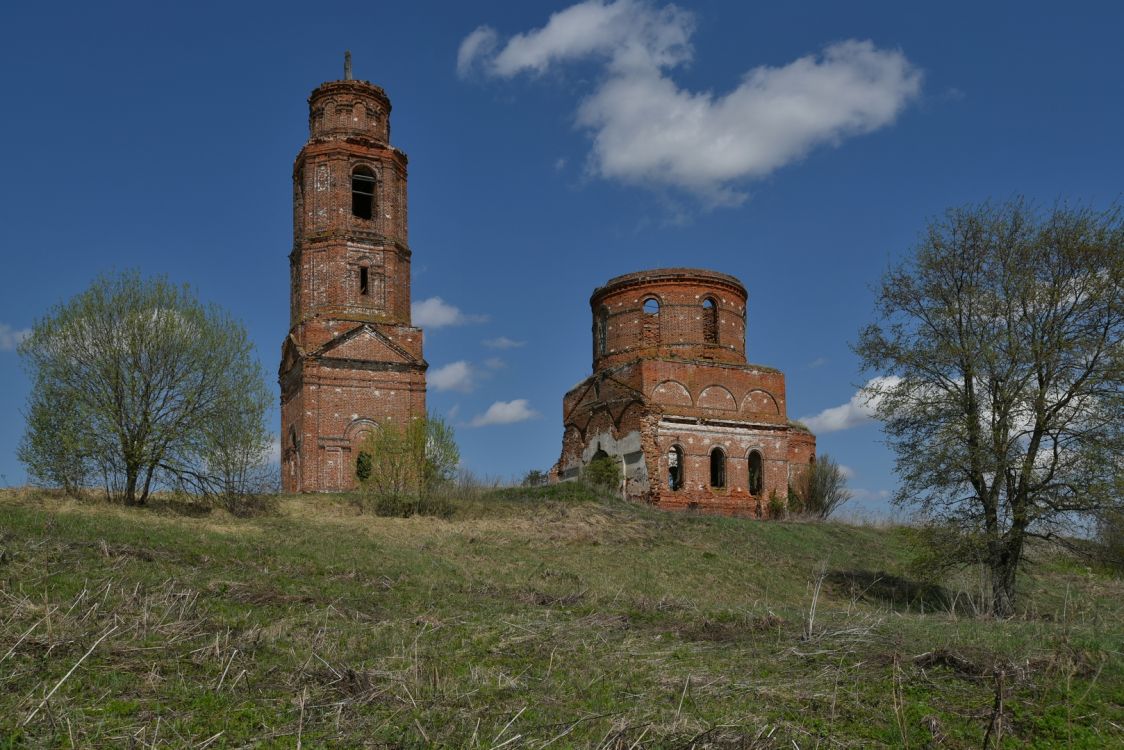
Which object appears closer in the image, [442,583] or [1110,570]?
[442,583]

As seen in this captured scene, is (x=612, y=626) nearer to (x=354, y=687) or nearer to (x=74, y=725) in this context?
(x=354, y=687)

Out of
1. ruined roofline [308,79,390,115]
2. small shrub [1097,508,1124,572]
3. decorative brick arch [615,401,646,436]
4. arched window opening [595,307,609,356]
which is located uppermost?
ruined roofline [308,79,390,115]

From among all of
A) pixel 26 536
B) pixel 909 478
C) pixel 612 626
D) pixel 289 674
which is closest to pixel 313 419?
pixel 26 536

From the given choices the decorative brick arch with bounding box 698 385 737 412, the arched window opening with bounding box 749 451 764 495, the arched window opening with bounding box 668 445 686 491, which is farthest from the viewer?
the arched window opening with bounding box 749 451 764 495

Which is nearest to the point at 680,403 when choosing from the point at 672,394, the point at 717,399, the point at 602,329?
the point at 672,394

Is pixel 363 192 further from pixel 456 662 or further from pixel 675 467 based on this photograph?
pixel 456 662

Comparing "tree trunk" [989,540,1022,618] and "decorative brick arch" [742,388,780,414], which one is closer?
"tree trunk" [989,540,1022,618]

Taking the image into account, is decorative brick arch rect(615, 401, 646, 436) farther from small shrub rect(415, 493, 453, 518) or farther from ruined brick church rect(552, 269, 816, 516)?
small shrub rect(415, 493, 453, 518)

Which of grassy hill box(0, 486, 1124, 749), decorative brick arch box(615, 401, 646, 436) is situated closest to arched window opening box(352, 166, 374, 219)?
decorative brick arch box(615, 401, 646, 436)

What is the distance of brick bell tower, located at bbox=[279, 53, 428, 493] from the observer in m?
26.1

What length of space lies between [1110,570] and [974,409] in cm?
348

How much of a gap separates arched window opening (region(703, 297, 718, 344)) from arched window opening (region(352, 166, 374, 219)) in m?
11.5

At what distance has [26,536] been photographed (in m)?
12.2

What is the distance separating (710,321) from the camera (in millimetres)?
31156
